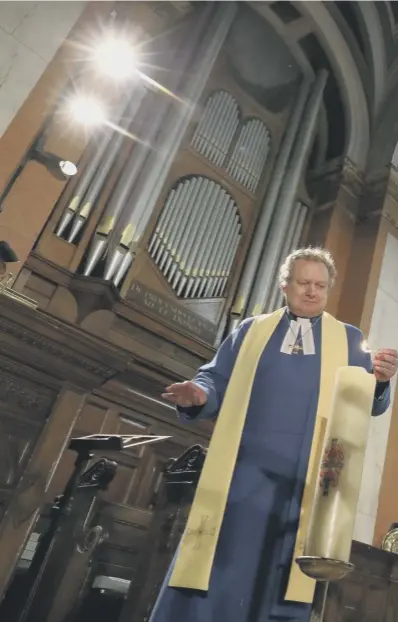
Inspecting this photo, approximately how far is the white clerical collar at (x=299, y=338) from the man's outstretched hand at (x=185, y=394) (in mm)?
303

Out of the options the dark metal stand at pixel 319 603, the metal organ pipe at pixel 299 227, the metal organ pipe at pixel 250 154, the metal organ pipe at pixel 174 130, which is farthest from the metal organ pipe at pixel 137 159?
the dark metal stand at pixel 319 603

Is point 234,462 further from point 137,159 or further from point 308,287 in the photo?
point 137,159

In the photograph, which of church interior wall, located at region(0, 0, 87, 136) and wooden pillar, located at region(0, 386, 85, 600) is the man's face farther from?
church interior wall, located at region(0, 0, 87, 136)

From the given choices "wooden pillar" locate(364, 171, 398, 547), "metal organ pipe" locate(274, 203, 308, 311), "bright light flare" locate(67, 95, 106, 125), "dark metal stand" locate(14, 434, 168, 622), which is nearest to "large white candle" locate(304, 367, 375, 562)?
"dark metal stand" locate(14, 434, 168, 622)

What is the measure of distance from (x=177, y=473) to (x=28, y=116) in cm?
284

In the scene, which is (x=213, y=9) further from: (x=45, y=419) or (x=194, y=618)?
(x=194, y=618)

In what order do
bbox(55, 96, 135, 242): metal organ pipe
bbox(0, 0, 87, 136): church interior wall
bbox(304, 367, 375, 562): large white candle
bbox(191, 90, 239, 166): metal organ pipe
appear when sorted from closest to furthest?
bbox(304, 367, 375, 562): large white candle, bbox(0, 0, 87, 136): church interior wall, bbox(55, 96, 135, 242): metal organ pipe, bbox(191, 90, 239, 166): metal organ pipe

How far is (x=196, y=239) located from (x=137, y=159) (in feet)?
2.91

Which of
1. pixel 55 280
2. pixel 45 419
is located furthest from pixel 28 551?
pixel 55 280

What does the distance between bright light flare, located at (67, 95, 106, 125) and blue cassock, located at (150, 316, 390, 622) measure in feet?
10.6

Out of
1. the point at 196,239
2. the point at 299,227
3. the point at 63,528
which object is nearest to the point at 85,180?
the point at 196,239

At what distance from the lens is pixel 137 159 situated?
4586 mm

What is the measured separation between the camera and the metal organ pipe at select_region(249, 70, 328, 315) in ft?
15.9

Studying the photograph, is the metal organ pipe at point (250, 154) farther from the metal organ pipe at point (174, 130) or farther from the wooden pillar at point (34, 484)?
the wooden pillar at point (34, 484)
